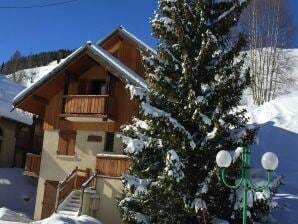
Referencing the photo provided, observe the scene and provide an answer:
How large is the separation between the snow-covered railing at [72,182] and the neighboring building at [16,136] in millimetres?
10077

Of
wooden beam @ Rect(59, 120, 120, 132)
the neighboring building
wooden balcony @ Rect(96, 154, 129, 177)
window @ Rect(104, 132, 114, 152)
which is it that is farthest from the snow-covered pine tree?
the neighboring building

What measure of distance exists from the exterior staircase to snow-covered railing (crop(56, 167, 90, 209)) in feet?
1.09

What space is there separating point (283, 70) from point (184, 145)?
1299 inches

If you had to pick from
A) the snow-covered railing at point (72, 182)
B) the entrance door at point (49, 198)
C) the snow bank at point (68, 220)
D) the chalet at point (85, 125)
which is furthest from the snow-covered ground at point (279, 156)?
the snow-covered railing at point (72, 182)

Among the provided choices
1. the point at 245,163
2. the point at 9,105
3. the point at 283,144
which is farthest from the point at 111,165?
the point at 9,105

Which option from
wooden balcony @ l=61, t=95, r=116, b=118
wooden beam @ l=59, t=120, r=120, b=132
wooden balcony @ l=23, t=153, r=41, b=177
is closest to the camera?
wooden balcony @ l=61, t=95, r=116, b=118

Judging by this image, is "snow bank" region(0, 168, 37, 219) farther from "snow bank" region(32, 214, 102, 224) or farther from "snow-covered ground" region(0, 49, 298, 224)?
"snow bank" region(32, 214, 102, 224)

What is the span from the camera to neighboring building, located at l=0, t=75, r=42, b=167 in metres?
33.0

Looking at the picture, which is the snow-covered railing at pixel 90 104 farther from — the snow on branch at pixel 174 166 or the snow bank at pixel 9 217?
the snow on branch at pixel 174 166

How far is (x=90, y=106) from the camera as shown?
875 inches

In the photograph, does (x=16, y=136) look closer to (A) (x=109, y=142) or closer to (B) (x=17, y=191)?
(B) (x=17, y=191)

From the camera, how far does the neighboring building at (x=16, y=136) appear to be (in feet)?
108

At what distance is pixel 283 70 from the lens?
4438 centimetres

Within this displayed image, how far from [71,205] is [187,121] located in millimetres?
9182
